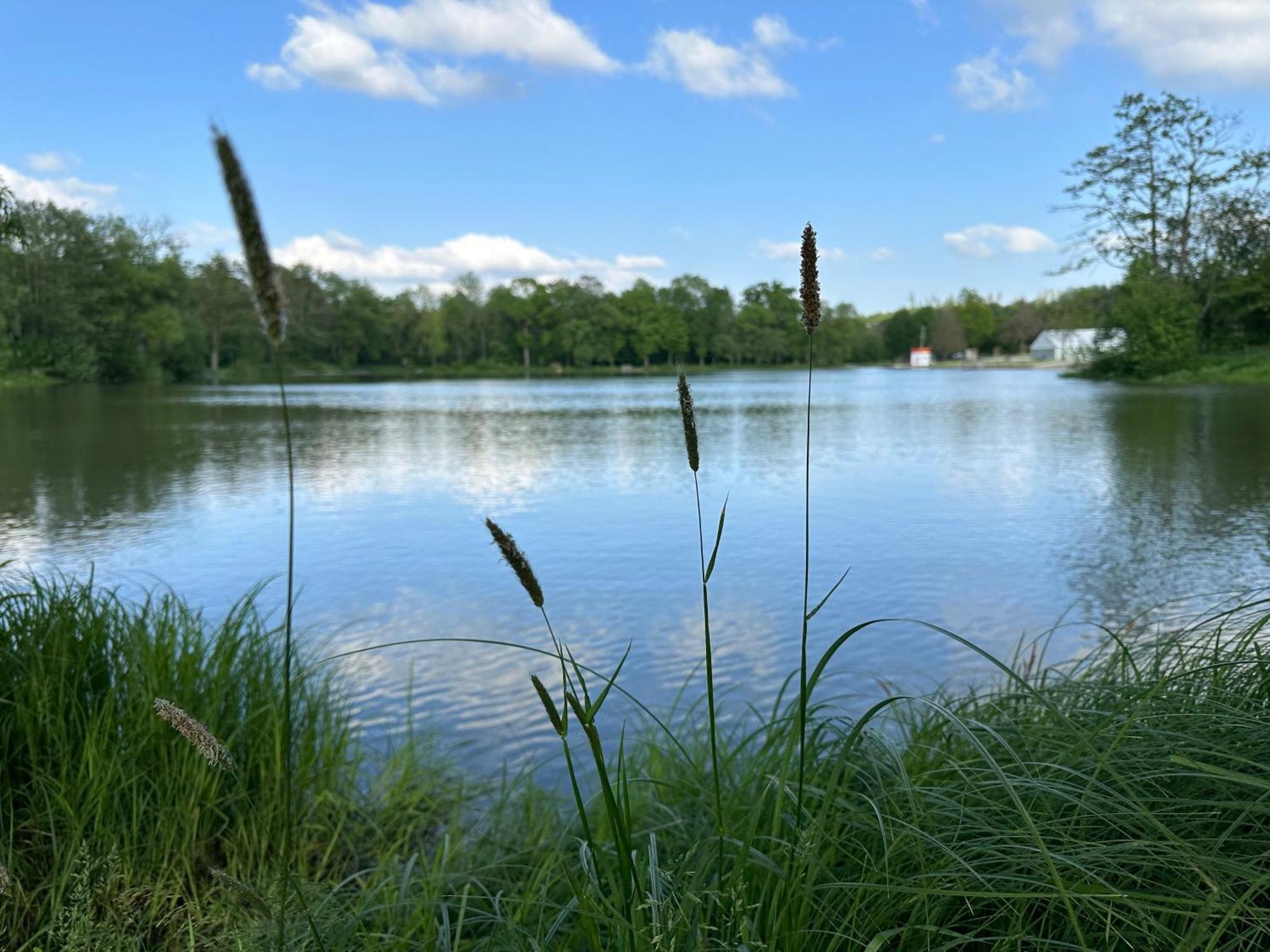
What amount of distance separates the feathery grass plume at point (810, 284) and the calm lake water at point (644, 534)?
12.0 ft

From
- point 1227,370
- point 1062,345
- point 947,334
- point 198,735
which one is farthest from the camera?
point 947,334

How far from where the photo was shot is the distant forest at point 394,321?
60844mm

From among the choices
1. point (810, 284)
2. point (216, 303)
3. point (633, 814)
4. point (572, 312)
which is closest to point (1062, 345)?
point (572, 312)

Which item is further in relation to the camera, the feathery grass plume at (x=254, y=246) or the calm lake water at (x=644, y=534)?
the calm lake water at (x=644, y=534)

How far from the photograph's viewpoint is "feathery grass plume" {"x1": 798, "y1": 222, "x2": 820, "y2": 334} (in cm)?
163

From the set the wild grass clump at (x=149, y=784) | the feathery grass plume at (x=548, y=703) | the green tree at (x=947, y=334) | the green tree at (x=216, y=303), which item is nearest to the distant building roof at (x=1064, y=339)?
the green tree at (x=947, y=334)

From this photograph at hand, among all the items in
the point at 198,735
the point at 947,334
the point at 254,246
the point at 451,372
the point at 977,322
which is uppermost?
the point at 977,322

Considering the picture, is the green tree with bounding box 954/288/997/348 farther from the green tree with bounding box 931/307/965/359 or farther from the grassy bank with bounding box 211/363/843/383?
the grassy bank with bounding box 211/363/843/383

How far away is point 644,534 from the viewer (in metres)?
12.5

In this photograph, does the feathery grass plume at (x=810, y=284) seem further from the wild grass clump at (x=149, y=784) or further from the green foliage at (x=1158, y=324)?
the green foliage at (x=1158, y=324)

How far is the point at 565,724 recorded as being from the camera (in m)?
1.40

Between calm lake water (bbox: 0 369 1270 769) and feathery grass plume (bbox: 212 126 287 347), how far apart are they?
443cm

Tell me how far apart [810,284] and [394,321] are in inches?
4460

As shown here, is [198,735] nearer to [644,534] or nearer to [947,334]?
[644,534]
